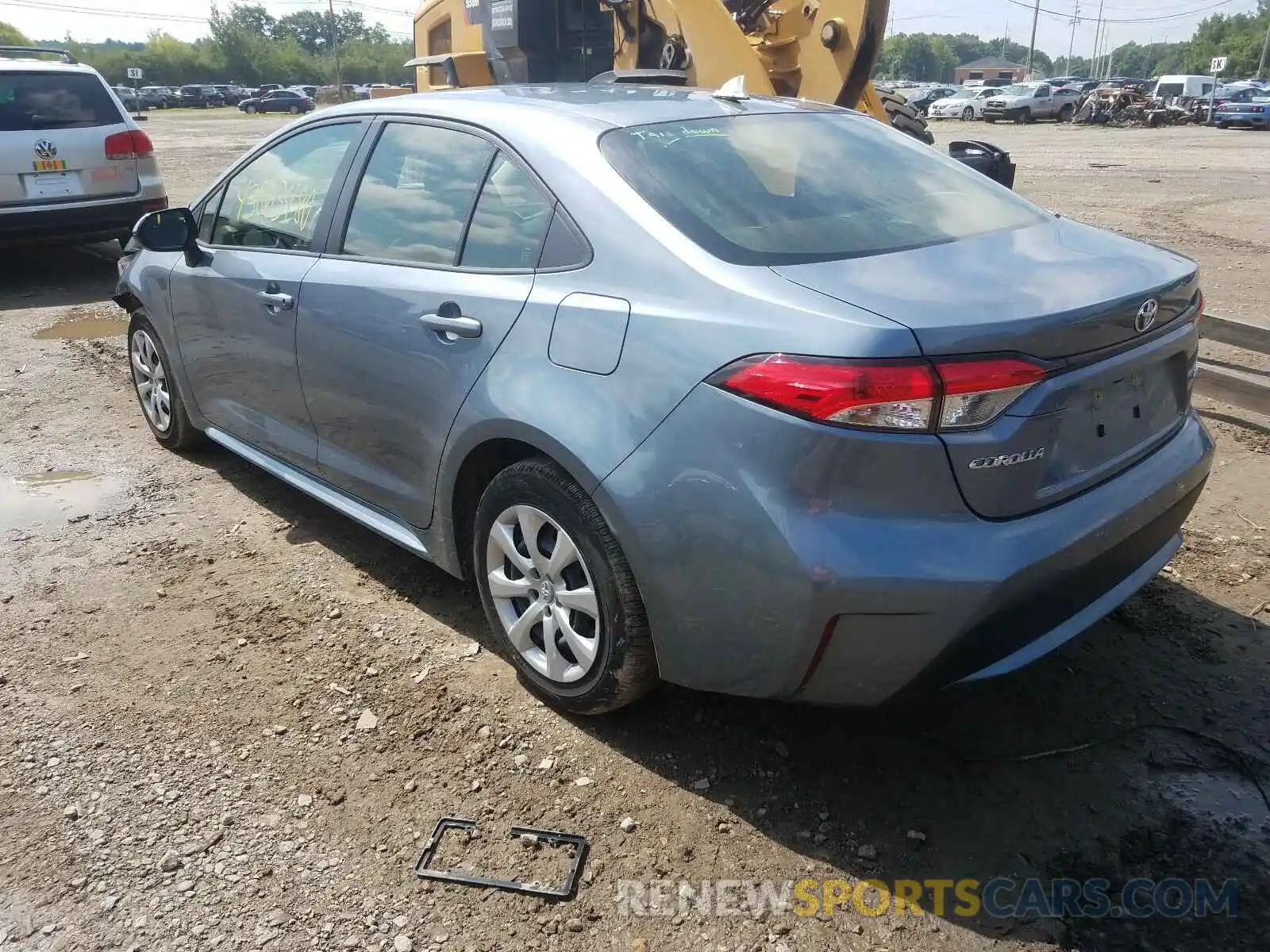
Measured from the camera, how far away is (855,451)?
7.09ft

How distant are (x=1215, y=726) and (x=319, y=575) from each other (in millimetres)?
3040

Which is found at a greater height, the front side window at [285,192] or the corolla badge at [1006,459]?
the front side window at [285,192]

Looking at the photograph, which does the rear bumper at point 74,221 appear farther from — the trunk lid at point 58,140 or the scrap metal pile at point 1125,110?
the scrap metal pile at point 1125,110

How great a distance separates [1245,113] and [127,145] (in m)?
36.6

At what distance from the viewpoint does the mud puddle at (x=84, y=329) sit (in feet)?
24.8

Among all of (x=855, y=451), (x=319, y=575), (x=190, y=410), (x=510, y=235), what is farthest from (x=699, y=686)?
(x=190, y=410)

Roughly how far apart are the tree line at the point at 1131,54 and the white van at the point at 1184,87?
2232 centimetres

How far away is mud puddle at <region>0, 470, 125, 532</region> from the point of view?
4445mm

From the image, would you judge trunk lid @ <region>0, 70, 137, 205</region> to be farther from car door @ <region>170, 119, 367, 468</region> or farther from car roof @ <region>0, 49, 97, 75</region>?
car door @ <region>170, 119, 367, 468</region>

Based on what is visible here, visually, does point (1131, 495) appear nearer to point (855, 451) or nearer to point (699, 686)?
point (855, 451)

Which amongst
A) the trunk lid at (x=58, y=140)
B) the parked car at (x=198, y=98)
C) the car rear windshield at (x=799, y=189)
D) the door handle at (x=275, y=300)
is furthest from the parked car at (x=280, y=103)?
the car rear windshield at (x=799, y=189)

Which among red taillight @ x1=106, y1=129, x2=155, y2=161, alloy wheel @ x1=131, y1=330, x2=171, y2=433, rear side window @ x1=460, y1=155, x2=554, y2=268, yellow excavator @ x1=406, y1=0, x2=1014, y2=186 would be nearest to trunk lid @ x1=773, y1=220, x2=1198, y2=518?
rear side window @ x1=460, y1=155, x2=554, y2=268

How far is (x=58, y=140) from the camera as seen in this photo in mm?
8727

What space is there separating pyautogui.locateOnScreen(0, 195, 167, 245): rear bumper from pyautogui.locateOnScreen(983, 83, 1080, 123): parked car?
122 feet
